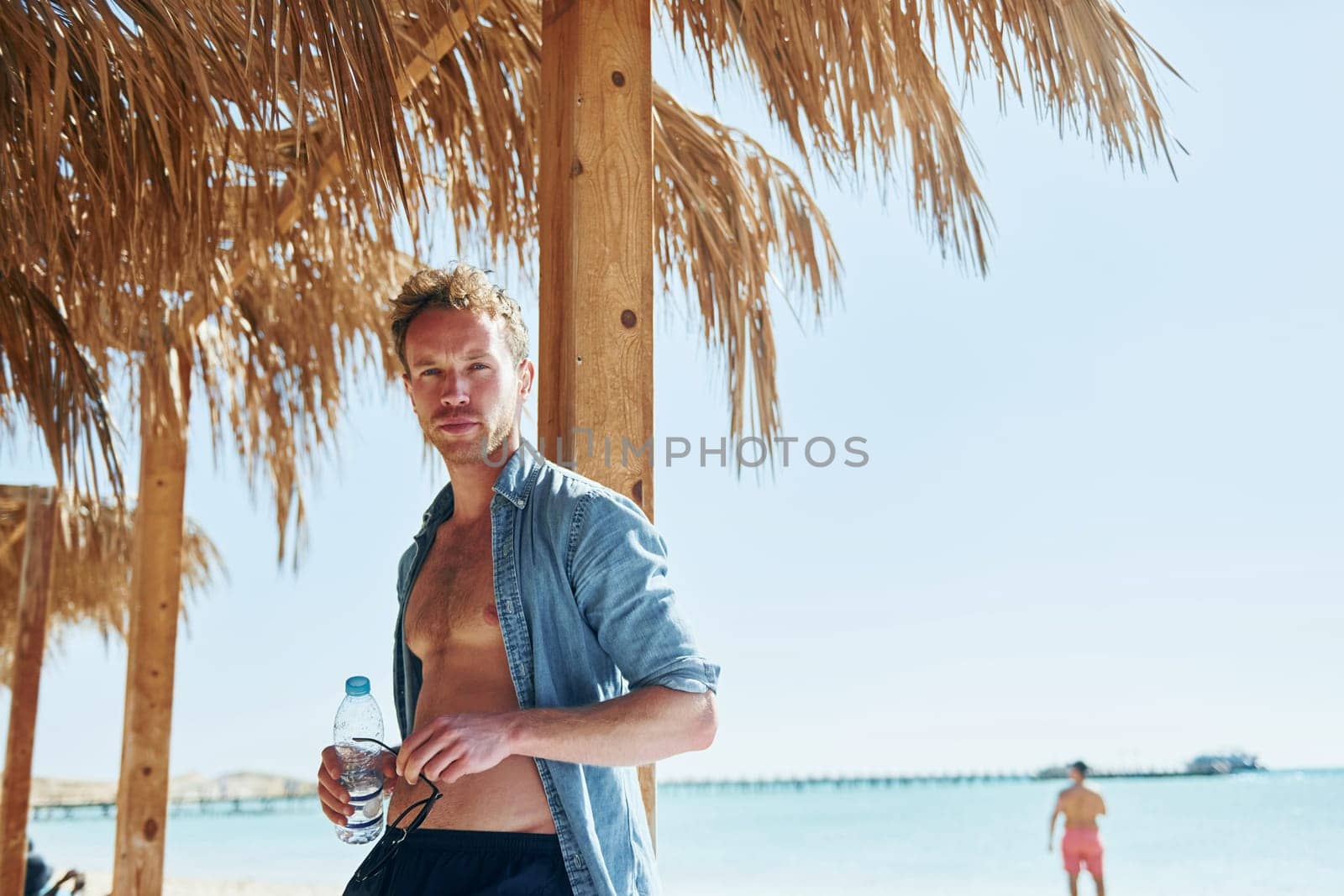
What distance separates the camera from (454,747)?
1364 mm

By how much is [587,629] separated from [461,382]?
38 cm

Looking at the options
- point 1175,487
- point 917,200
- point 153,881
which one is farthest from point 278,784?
point 917,200

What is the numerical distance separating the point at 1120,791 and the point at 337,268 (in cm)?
3901

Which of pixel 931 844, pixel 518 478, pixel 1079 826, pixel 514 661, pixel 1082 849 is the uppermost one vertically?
pixel 518 478

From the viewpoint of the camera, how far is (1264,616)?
1674 inches

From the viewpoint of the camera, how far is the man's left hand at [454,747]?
53.6 inches

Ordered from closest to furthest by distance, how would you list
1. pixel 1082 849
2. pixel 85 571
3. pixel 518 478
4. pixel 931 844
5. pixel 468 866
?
pixel 468 866 → pixel 518 478 → pixel 85 571 → pixel 1082 849 → pixel 931 844

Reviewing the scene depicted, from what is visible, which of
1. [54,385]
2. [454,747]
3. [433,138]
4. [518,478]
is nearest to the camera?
[454,747]

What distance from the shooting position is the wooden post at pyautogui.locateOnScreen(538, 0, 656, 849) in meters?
2.07

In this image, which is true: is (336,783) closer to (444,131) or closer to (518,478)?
(518,478)

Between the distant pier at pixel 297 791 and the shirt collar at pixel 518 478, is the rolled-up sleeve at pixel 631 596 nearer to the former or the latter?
the shirt collar at pixel 518 478

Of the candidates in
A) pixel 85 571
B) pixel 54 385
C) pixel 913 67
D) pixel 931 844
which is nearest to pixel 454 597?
pixel 913 67

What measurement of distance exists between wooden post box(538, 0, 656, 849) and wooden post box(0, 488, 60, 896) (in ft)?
10.7

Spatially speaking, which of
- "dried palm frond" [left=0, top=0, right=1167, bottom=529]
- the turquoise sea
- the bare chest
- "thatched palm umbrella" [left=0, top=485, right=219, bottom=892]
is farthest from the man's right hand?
the turquoise sea
